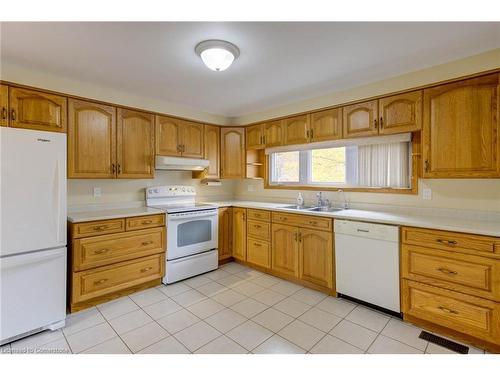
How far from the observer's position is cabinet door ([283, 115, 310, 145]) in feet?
10.7

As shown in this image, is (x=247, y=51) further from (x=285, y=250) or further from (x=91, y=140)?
(x=285, y=250)

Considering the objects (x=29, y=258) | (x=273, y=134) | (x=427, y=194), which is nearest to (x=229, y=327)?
(x=29, y=258)

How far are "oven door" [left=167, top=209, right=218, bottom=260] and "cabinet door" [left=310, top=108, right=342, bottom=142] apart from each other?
1696mm

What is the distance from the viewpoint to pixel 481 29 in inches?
68.7

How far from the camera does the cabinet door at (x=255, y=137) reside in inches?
150

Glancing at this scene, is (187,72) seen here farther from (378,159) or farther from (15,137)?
(378,159)

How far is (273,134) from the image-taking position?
365cm

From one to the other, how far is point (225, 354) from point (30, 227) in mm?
1785

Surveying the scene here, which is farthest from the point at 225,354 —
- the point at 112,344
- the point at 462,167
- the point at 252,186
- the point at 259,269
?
the point at 252,186

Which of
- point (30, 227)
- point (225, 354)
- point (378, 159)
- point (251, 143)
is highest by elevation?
point (251, 143)

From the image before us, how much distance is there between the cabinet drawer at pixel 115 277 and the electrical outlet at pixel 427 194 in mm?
2934

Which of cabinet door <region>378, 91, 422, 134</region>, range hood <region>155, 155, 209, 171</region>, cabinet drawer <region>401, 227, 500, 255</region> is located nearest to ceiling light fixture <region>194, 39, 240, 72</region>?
range hood <region>155, 155, 209, 171</region>

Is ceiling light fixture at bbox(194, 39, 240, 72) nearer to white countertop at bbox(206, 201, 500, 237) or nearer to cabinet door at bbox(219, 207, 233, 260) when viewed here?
white countertop at bbox(206, 201, 500, 237)
